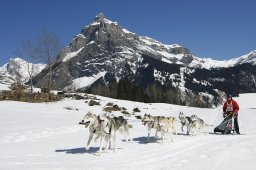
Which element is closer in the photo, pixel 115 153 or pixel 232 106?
pixel 115 153

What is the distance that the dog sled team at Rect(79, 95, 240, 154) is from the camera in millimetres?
13938

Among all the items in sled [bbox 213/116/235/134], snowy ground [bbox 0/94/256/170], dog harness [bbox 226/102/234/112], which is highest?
dog harness [bbox 226/102/234/112]

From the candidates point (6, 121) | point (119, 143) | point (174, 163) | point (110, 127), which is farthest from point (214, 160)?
point (6, 121)

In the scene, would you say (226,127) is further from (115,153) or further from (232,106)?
(115,153)

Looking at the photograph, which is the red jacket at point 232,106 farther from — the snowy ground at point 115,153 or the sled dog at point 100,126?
the sled dog at point 100,126

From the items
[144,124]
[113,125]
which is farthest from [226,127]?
[113,125]

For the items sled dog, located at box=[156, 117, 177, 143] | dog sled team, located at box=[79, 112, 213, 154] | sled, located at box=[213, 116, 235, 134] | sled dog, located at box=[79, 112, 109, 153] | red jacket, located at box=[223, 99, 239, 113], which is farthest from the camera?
red jacket, located at box=[223, 99, 239, 113]

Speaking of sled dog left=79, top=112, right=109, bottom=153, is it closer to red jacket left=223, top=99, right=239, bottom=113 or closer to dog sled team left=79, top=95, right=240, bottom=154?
dog sled team left=79, top=95, right=240, bottom=154

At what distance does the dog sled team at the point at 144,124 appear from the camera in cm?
1394

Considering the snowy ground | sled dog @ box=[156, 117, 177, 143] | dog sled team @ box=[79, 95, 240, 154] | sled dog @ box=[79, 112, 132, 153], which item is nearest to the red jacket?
dog sled team @ box=[79, 95, 240, 154]

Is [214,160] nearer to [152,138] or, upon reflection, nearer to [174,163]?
[174,163]

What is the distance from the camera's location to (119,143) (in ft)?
56.4

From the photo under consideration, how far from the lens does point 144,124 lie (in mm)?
17953

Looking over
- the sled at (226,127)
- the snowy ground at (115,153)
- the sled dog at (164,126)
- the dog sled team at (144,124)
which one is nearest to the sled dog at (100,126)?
the dog sled team at (144,124)
